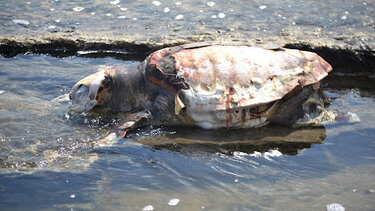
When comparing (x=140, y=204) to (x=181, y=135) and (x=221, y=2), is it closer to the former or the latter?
(x=181, y=135)

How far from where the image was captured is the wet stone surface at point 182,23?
6.16m

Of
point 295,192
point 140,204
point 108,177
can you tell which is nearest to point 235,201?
point 295,192

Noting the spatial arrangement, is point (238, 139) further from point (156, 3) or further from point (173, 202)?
point (156, 3)

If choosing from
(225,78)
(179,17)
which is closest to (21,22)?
(179,17)

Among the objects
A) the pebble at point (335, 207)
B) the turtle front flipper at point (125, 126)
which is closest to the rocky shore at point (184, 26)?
the turtle front flipper at point (125, 126)

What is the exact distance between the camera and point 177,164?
371 cm

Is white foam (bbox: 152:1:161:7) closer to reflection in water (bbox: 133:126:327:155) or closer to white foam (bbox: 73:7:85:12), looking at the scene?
white foam (bbox: 73:7:85:12)

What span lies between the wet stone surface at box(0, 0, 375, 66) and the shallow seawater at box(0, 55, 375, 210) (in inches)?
63.0

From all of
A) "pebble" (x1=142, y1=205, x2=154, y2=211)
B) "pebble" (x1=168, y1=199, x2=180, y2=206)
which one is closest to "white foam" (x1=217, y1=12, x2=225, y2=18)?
"pebble" (x1=168, y1=199, x2=180, y2=206)

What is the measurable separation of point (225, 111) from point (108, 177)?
133 cm

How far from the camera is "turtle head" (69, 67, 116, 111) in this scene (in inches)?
184

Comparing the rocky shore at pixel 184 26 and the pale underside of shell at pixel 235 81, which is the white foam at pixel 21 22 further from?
the pale underside of shell at pixel 235 81

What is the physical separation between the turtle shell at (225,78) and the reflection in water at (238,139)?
0.12 metres

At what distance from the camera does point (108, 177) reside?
3.49 meters
